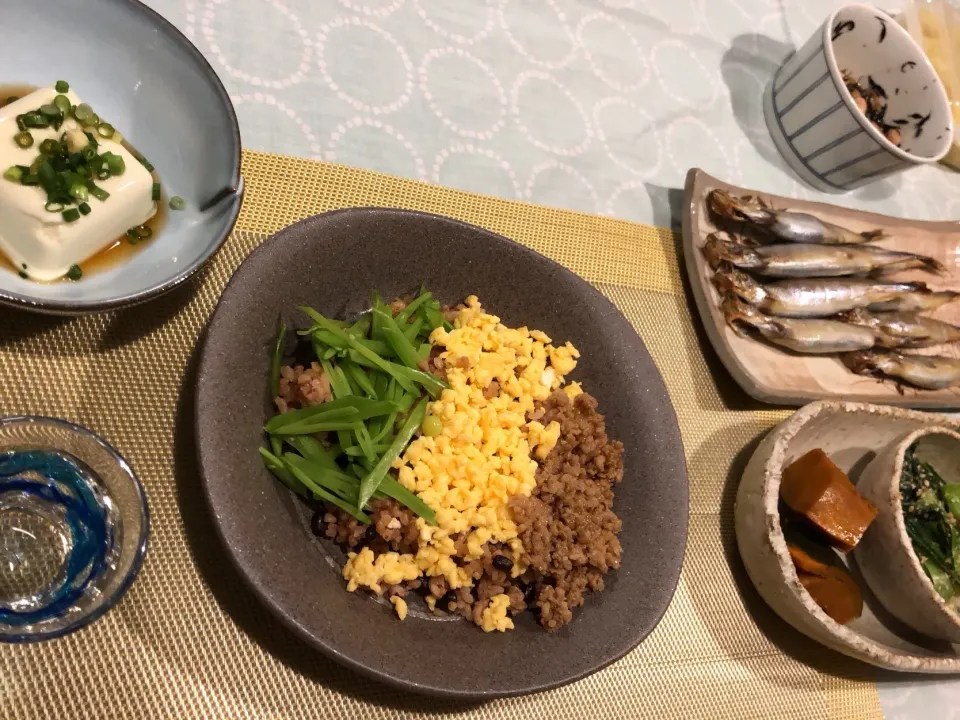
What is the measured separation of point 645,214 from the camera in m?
2.13

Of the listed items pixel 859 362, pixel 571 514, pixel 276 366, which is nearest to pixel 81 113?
pixel 276 366

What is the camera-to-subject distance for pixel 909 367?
2.21 meters

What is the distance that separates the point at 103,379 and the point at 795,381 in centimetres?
179

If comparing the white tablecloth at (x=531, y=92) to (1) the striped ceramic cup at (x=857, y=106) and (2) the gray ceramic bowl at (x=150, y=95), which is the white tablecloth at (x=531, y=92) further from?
(2) the gray ceramic bowl at (x=150, y=95)

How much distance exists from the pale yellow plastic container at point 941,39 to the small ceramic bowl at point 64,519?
10.2 feet

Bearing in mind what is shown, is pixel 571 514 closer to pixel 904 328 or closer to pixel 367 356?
pixel 367 356

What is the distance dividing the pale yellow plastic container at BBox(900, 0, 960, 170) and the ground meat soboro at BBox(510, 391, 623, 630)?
7.36 ft

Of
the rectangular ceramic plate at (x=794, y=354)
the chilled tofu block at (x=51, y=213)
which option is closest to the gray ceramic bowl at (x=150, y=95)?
the chilled tofu block at (x=51, y=213)

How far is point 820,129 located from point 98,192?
219 centimetres

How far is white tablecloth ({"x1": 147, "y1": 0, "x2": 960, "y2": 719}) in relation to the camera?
1.78 m

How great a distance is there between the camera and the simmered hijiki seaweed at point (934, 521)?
181 cm

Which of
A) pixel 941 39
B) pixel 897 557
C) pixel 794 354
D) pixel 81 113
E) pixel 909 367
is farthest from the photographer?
pixel 941 39

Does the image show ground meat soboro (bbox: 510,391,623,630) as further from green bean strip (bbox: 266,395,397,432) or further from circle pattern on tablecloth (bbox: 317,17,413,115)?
circle pattern on tablecloth (bbox: 317,17,413,115)

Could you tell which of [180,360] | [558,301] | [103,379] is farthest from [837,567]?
[103,379]
